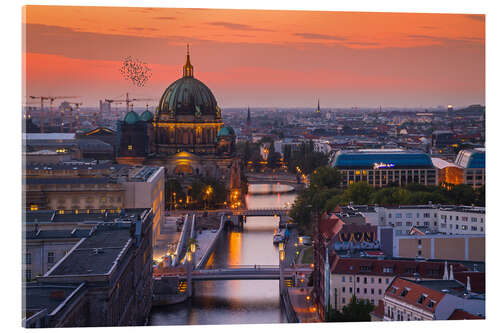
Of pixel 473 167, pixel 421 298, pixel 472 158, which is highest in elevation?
pixel 472 158

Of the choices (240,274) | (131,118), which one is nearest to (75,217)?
(240,274)

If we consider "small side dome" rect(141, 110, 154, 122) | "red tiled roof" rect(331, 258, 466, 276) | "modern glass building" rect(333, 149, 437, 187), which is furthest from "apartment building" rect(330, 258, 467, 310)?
"small side dome" rect(141, 110, 154, 122)

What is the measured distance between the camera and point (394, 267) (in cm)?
2061

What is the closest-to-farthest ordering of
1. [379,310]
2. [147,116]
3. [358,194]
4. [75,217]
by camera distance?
[379,310] < [75,217] < [358,194] < [147,116]

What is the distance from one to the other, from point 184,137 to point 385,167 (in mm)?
11157

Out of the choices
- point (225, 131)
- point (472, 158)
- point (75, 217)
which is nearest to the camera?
point (75, 217)

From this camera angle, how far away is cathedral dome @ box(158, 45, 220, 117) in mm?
49688

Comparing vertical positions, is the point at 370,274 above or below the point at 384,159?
below

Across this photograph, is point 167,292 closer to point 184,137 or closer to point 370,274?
point 370,274

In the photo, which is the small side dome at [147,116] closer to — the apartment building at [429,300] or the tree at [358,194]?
the tree at [358,194]

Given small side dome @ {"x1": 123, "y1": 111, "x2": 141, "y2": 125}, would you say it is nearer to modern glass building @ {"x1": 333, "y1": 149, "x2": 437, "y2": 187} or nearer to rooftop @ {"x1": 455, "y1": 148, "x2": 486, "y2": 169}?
modern glass building @ {"x1": 333, "y1": 149, "x2": 437, "y2": 187}

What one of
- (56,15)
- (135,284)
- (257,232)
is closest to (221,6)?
(56,15)

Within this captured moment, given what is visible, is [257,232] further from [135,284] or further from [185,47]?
[135,284]

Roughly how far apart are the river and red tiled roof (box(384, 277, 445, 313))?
388cm
